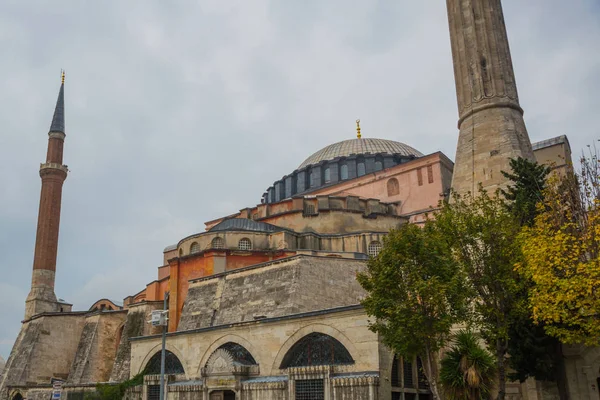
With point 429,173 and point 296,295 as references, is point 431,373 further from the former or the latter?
point 429,173

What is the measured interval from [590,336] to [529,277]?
66.4 inches

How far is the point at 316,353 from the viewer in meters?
16.4

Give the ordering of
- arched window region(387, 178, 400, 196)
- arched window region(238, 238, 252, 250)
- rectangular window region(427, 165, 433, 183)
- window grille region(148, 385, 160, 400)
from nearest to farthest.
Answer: window grille region(148, 385, 160, 400) < arched window region(238, 238, 252, 250) < rectangular window region(427, 165, 433, 183) < arched window region(387, 178, 400, 196)

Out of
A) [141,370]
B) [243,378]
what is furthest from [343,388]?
[141,370]

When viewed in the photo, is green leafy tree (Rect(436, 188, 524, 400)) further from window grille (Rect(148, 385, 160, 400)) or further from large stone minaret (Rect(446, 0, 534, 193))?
window grille (Rect(148, 385, 160, 400))

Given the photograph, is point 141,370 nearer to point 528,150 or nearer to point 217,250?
point 217,250

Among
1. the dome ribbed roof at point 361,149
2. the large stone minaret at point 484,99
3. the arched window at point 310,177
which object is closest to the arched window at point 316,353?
the large stone minaret at point 484,99

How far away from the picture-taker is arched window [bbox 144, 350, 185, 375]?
20375 mm

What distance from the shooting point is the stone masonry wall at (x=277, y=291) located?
2019 cm

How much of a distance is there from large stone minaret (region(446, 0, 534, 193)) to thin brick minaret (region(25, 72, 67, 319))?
28.0 metres

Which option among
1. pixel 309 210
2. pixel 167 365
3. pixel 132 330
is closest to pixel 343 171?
pixel 309 210

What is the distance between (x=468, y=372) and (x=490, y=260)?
2.72 metres

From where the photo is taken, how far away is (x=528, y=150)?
1958 centimetres

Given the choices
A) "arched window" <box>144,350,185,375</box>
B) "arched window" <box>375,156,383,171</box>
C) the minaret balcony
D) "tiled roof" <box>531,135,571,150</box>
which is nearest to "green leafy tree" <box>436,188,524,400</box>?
"arched window" <box>144,350,185,375</box>
